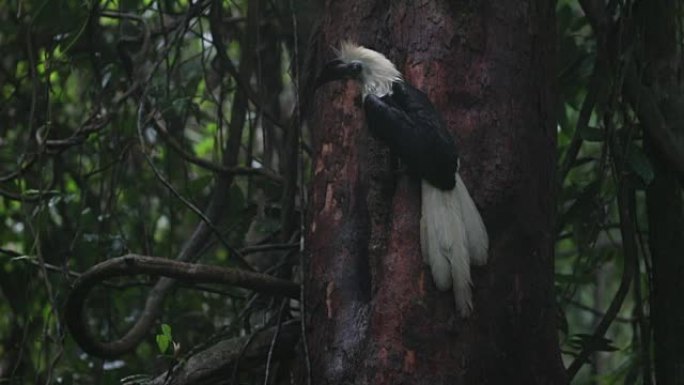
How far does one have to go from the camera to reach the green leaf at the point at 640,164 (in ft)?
7.91

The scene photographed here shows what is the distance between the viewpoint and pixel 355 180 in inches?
77.4

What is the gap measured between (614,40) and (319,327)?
46.6 inches

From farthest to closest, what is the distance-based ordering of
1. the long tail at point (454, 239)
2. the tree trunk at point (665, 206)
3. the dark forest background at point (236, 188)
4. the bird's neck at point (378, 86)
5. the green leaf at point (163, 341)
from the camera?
1. the tree trunk at point (665, 206)
2. the dark forest background at point (236, 188)
3. the green leaf at point (163, 341)
4. the bird's neck at point (378, 86)
5. the long tail at point (454, 239)

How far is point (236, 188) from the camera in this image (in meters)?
3.12

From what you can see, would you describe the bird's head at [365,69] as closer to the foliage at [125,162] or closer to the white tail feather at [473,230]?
the white tail feather at [473,230]

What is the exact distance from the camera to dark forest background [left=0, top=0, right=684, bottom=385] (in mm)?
2289

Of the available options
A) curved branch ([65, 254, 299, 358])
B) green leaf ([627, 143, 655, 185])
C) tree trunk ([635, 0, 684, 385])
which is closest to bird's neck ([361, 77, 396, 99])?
curved branch ([65, 254, 299, 358])

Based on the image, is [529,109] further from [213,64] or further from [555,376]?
[213,64]

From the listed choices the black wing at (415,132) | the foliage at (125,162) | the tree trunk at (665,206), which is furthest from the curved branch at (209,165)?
the tree trunk at (665,206)

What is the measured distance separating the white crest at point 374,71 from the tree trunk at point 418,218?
35 mm

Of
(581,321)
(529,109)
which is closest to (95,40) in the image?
(529,109)

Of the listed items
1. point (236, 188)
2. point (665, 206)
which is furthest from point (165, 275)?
point (665, 206)

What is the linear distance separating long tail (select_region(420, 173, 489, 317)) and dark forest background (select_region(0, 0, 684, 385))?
111 mm

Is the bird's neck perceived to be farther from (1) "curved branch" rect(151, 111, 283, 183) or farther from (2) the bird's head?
(1) "curved branch" rect(151, 111, 283, 183)
